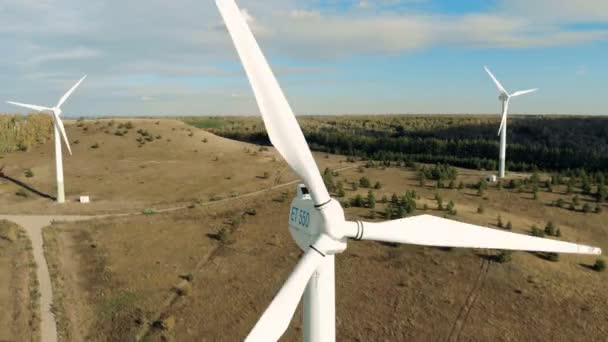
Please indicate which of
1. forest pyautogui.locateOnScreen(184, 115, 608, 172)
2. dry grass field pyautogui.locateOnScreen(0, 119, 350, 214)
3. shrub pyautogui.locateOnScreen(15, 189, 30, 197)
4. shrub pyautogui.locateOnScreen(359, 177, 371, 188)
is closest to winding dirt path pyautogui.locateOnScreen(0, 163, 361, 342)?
dry grass field pyautogui.locateOnScreen(0, 119, 350, 214)

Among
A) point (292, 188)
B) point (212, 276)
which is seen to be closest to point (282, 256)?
point (212, 276)

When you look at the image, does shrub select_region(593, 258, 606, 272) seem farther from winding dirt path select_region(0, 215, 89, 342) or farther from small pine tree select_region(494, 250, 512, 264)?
winding dirt path select_region(0, 215, 89, 342)

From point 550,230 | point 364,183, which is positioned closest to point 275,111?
point 550,230

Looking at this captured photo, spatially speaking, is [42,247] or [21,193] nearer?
[42,247]

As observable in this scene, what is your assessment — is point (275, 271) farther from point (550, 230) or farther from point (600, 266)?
point (550, 230)

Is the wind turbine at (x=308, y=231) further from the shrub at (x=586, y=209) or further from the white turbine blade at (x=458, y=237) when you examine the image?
the shrub at (x=586, y=209)

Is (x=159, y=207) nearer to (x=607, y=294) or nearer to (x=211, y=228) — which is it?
(x=211, y=228)

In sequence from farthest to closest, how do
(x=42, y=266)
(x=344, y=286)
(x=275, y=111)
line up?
1. (x=42, y=266)
2. (x=344, y=286)
3. (x=275, y=111)

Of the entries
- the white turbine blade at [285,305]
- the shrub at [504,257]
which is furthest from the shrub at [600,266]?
the white turbine blade at [285,305]
